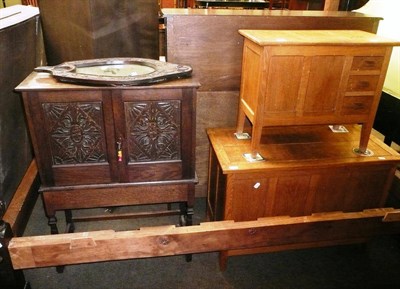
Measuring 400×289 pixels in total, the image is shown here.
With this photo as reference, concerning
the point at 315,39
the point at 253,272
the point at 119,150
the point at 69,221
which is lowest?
the point at 253,272

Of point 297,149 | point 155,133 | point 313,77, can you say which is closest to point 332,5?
point 313,77

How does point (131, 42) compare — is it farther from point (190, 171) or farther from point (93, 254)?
point (93, 254)

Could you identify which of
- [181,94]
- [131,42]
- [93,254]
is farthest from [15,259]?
[131,42]

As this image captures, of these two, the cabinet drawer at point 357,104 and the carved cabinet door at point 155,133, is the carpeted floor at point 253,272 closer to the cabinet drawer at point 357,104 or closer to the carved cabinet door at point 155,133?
the carved cabinet door at point 155,133

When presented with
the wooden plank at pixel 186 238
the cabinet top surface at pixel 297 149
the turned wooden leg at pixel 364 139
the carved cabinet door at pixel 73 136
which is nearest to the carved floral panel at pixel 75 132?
the carved cabinet door at pixel 73 136

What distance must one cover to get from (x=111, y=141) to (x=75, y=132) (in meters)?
0.18

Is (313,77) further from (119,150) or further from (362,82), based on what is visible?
(119,150)

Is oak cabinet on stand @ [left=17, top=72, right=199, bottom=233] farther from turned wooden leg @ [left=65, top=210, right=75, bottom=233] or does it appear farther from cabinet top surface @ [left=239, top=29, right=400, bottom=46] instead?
cabinet top surface @ [left=239, top=29, right=400, bottom=46]

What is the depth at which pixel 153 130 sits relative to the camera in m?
1.68

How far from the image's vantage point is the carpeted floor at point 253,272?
1925 millimetres

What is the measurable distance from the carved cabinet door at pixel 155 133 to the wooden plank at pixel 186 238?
37cm

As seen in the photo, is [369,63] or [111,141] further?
[369,63]

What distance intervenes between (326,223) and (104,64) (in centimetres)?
146

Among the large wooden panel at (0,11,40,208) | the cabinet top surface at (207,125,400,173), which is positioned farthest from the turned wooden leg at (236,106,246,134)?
the large wooden panel at (0,11,40,208)
